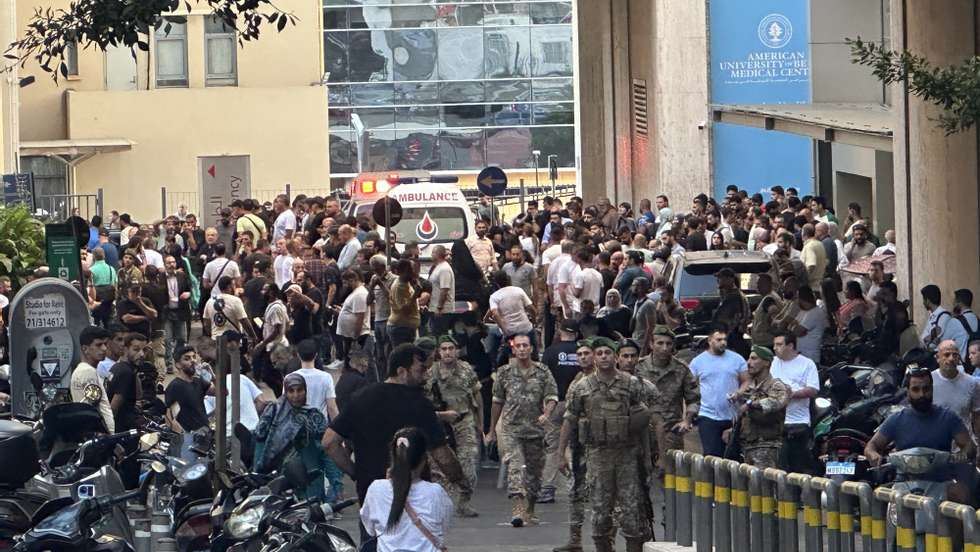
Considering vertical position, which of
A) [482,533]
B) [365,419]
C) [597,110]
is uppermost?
[597,110]

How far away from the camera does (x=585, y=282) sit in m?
24.2

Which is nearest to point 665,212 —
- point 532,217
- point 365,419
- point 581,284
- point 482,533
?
point 532,217

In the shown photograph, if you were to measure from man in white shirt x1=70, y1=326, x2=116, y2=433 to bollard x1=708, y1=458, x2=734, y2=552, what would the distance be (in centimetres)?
572

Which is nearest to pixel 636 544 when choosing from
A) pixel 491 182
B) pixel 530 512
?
pixel 530 512

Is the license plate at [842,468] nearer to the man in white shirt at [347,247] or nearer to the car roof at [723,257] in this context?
the car roof at [723,257]

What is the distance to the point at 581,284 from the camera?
24.3 m

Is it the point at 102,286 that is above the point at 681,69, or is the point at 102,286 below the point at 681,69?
below

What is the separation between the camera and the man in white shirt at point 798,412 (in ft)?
52.6

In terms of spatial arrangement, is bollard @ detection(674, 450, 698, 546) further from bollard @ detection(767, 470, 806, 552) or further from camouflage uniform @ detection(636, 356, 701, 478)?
camouflage uniform @ detection(636, 356, 701, 478)

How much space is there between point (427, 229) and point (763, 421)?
17.3 m

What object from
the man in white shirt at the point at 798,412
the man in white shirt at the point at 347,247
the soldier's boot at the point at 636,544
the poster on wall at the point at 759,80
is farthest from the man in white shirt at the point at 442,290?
the poster on wall at the point at 759,80

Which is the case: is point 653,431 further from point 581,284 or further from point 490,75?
point 490,75

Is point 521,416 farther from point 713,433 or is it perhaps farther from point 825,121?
point 825,121

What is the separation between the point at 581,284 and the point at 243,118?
3407 centimetres
